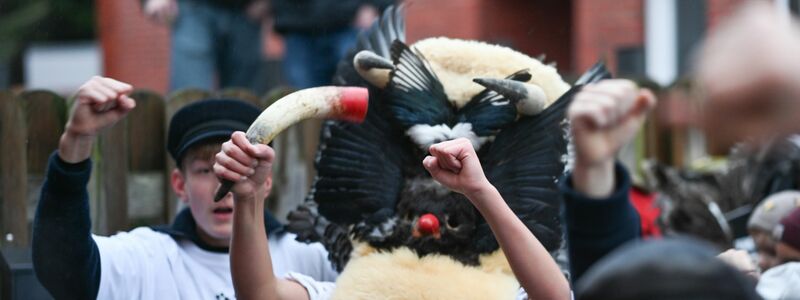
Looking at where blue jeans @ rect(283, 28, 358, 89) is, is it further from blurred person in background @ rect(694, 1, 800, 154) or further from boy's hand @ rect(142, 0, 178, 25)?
blurred person in background @ rect(694, 1, 800, 154)

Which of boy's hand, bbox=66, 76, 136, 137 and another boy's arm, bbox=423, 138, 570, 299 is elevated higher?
boy's hand, bbox=66, 76, 136, 137

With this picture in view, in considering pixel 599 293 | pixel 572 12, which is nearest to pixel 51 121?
pixel 599 293

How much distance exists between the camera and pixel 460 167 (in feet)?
8.81

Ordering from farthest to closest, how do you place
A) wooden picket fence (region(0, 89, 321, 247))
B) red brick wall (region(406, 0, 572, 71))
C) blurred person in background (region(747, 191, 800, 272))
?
red brick wall (region(406, 0, 572, 71)), wooden picket fence (region(0, 89, 321, 247)), blurred person in background (region(747, 191, 800, 272))

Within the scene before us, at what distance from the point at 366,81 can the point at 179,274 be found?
685mm

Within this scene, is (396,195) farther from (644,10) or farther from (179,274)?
(644,10)

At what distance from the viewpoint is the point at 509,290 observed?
3062 millimetres

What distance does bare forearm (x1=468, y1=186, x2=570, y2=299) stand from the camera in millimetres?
2654

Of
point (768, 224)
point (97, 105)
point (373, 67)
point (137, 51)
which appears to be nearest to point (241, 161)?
point (97, 105)

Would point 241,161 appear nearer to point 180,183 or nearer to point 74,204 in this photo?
point 74,204

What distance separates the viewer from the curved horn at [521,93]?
3.13 metres

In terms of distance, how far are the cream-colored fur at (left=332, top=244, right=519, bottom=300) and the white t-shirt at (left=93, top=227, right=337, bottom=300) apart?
0.35m

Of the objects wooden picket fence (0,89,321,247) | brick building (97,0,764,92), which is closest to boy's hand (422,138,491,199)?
wooden picket fence (0,89,321,247)

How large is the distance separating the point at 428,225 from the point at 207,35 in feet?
9.91
